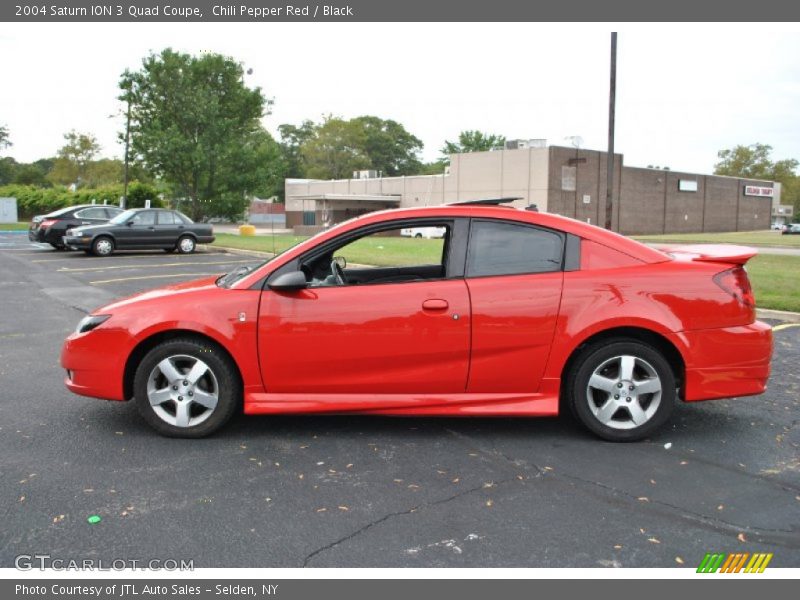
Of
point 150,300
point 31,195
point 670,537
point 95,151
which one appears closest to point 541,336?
point 670,537

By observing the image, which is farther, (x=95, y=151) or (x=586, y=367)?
(x=95, y=151)

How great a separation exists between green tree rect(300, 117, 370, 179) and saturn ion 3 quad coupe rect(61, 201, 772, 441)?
9690 centimetres

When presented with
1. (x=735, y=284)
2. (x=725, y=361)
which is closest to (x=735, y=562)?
(x=725, y=361)

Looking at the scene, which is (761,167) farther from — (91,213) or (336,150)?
(91,213)

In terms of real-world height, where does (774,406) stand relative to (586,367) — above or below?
below

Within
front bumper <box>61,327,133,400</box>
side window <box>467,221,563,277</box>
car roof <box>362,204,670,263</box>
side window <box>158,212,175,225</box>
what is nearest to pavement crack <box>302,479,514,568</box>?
side window <box>467,221,563,277</box>

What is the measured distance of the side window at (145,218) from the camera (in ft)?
73.4

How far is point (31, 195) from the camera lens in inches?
2115

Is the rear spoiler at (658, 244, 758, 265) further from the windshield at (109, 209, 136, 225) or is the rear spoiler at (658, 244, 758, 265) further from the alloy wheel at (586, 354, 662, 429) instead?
the windshield at (109, 209, 136, 225)

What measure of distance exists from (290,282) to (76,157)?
81.5m

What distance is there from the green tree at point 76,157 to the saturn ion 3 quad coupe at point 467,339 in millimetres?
79837

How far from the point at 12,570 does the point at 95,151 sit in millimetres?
82860

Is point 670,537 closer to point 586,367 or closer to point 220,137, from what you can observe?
point 586,367

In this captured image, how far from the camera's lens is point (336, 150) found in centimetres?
9956
